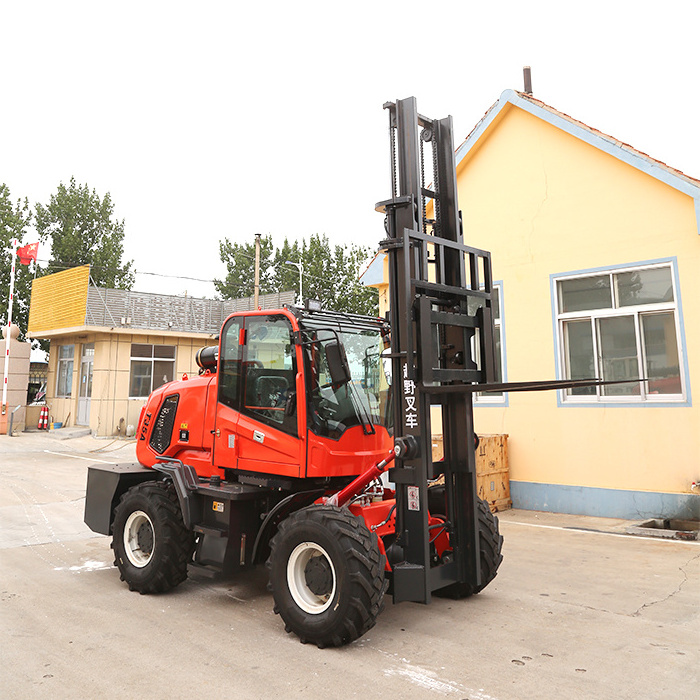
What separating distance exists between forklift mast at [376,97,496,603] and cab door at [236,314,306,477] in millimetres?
867

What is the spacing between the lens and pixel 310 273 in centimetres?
4641

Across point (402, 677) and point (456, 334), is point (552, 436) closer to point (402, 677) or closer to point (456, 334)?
point (456, 334)

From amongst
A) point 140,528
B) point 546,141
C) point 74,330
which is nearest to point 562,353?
point 546,141

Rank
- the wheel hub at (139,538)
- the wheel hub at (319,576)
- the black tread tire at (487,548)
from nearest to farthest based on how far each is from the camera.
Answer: the wheel hub at (319,576)
the black tread tire at (487,548)
the wheel hub at (139,538)

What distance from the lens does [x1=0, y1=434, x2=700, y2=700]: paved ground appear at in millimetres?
3820

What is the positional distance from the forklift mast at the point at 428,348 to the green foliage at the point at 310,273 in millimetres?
37448

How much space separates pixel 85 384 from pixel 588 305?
2138 centimetres

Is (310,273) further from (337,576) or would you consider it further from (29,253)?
(337,576)

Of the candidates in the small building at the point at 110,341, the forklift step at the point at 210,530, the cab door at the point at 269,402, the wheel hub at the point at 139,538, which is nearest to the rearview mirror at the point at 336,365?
the cab door at the point at 269,402

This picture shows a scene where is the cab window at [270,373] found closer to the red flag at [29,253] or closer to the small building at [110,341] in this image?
the small building at [110,341]

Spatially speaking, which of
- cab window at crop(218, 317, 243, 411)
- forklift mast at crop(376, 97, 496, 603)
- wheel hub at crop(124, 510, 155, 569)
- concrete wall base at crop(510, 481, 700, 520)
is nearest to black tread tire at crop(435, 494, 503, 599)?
forklift mast at crop(376, 97, 496, 603)

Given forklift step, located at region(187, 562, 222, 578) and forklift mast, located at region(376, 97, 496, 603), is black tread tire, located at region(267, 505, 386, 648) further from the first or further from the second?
forklift step, located at region(187, 562, 222, 578)

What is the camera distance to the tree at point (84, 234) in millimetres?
36750

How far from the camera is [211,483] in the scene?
569 cm
